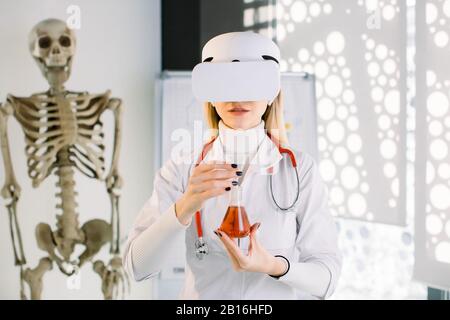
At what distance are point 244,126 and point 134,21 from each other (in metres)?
1.12

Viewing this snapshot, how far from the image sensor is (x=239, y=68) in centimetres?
123

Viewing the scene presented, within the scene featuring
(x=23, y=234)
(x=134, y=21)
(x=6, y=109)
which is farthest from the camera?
(x=134, y=21)

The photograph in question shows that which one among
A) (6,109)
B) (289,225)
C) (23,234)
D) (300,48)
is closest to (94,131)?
(6,109)

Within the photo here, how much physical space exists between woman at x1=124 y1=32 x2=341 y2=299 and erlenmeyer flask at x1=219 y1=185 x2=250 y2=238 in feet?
0.07

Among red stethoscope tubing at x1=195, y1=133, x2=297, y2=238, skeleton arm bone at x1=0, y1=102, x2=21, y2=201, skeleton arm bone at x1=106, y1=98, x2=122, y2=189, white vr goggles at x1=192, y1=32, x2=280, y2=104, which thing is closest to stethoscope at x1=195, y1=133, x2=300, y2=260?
red stethoscope tubing at x1=195, y1=133, x2=297, y2=238

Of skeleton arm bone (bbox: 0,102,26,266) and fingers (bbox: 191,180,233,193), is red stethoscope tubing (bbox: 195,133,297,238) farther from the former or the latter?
skeleton arm bone (bbox: 0,102,26,266)

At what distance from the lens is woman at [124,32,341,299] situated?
1.23m

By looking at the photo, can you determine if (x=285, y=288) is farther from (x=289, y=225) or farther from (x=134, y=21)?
(x=134, y=21)

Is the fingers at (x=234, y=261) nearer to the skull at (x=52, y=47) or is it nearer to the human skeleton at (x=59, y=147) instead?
the human skeleton at (x=59, y=147)

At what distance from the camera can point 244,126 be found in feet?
4.21

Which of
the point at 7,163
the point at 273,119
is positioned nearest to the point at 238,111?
the point at 273,119

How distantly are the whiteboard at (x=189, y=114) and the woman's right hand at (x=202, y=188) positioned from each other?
980 mm

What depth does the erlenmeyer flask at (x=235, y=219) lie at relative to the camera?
1153 mm

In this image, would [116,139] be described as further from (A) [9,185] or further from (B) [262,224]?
(B) [262,224]
